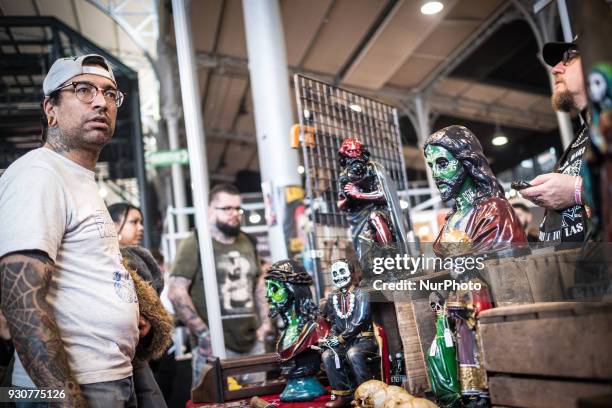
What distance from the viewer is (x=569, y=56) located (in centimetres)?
191

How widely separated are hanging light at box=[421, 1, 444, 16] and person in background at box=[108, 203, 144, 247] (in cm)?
517

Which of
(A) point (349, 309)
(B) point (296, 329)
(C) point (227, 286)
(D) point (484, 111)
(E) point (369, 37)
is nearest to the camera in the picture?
(A) point (349, 309)

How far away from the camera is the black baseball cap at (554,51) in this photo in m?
1.93

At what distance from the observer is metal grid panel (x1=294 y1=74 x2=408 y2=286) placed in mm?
3197

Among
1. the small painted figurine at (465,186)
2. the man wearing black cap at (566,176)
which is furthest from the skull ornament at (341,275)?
the man wearing black cap at (566,176)

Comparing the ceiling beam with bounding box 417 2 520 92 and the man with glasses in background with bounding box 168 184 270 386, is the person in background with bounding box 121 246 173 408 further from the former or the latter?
the ceiling beam with bounding box 417 2 520 92

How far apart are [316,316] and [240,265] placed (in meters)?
1.67

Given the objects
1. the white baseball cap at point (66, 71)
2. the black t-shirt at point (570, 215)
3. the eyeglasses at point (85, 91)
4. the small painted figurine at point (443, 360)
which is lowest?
the small painted figurine at point (443, 360)

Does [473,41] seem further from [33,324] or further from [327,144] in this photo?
[33,324]

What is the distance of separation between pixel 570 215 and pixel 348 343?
0.92 meters

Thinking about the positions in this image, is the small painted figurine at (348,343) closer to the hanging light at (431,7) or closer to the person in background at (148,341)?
the person in background at (148,341)

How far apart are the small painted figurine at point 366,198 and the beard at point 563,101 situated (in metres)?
0.79

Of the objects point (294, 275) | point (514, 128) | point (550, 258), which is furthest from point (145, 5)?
point (514, 128)

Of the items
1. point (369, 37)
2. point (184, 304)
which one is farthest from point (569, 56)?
point (369, 37)
